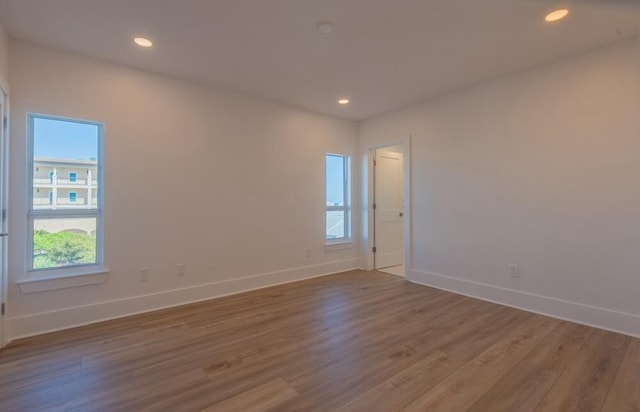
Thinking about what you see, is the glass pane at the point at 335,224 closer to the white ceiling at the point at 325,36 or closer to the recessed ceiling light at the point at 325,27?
the white ceiling at the point at 325,36

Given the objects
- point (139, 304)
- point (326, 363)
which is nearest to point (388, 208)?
point (326, 363)

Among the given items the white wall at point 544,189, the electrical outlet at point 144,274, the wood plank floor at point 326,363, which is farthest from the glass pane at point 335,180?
the electrical outlet at point 144,274

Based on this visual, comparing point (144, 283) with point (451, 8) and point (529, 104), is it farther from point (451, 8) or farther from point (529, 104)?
point (529, 104)

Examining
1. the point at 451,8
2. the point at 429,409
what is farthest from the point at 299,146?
the point at 429,409

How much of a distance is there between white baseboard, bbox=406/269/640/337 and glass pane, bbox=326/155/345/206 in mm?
1787

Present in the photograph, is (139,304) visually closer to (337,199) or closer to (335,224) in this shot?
(335,224)

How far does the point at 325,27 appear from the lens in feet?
7.93

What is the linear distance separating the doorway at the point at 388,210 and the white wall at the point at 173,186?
3.80 feet

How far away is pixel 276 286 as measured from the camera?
4.04 metres

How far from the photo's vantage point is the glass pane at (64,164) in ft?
8.91

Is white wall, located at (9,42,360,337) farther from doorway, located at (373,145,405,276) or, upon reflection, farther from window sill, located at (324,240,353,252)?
doorway, located at (373,145,405,276)

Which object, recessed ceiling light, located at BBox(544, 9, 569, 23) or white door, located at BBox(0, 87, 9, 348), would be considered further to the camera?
white door, located at BBox(0, 87, 9, 348)

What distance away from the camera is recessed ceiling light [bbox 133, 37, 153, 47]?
8.46 feet

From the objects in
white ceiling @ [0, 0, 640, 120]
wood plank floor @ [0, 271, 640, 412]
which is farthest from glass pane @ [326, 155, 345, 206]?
wood plank floor @ [0, 271, 640, 412]
